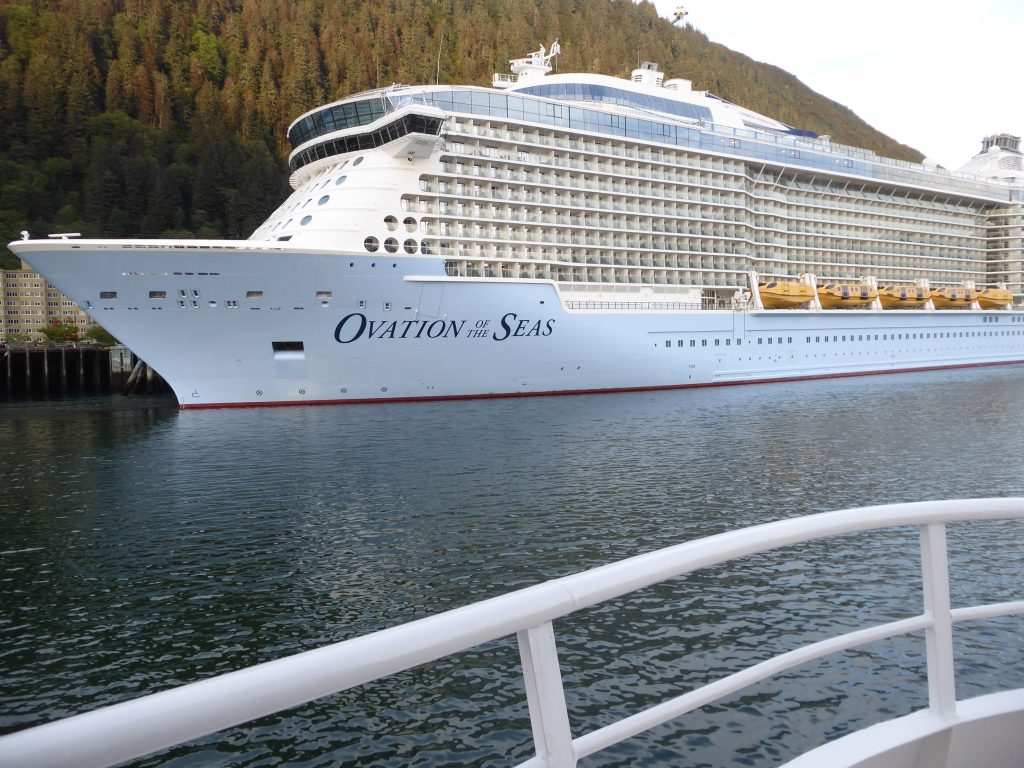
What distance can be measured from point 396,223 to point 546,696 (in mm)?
27923

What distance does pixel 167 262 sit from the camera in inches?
952

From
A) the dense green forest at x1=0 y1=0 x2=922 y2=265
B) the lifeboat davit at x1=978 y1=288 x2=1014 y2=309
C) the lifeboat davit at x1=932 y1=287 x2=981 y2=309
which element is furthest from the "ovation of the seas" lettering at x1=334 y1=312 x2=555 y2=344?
the dense green forest at x1=0 y1=0 x2=922 y2=265

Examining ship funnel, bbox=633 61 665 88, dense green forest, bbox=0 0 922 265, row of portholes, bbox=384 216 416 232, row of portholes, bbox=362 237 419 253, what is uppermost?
dense green forest, bbox=0 0 922 265

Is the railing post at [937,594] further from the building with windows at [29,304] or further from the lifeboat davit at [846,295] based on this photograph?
the building with windows at [29,304]

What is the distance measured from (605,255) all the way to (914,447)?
58.9 ft

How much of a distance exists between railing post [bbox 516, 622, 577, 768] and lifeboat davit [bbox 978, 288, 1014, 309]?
56412 millimetres

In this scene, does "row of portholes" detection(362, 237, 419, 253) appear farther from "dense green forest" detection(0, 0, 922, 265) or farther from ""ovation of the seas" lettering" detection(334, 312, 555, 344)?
"dense green forest" detection(0, 0, 922, 265)

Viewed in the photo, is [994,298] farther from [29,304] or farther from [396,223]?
[29,304]

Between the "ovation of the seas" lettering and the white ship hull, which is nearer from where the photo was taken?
the white ship hull

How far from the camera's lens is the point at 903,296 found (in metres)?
43.9

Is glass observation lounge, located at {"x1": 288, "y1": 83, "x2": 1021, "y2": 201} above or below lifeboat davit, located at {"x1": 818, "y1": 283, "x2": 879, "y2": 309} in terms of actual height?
above

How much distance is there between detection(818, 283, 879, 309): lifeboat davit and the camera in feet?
131

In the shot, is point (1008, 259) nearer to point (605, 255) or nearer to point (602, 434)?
point (605, 255)

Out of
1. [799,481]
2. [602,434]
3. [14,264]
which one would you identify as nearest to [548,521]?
[799,481]
